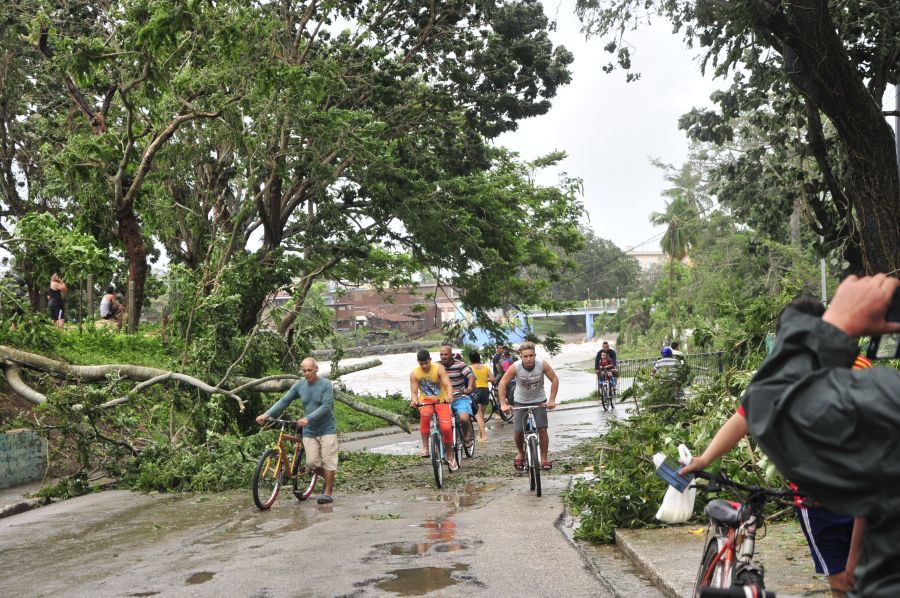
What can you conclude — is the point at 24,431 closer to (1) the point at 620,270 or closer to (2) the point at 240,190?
(2) the point at 240,190

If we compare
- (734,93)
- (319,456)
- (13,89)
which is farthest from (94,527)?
(13,89)

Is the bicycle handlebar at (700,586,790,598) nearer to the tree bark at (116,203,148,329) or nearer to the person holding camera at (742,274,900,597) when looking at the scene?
the person holding camera at (742,274,900,597)

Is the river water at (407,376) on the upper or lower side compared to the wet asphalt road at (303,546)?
lower

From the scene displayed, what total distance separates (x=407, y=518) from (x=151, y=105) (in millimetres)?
12676

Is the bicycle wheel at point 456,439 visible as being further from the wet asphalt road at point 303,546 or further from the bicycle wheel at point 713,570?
the bicycle wheel at point 713,570

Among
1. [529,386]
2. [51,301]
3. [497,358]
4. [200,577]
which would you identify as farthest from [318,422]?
[51,301]

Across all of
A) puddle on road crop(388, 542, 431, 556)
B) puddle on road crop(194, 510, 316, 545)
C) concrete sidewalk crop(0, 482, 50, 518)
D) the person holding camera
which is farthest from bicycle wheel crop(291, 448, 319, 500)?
the person holding camera

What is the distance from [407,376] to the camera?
6022cm

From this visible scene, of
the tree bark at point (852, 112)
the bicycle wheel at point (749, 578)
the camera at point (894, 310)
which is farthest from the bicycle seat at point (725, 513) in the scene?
the tree bark at point (852, 112)

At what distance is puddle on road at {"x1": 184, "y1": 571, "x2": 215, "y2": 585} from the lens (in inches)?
293

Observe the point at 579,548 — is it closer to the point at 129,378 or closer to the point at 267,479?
the point at 267,479

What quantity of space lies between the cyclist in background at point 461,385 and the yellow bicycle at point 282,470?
3.27 meters

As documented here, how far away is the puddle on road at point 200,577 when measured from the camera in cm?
743

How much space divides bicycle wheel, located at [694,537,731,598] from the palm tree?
5769 centimetres
